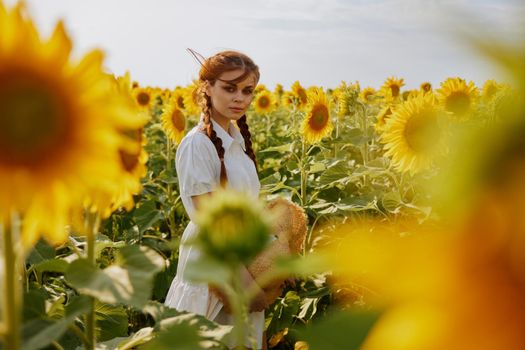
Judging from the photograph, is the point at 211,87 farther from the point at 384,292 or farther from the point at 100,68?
the point at 384,292

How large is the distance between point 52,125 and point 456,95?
359cm

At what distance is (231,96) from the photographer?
246 centimetres

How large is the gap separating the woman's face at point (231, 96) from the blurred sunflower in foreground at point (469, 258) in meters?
2.22

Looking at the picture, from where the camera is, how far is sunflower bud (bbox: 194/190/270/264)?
0.54m

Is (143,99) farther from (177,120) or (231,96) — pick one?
(231,96)

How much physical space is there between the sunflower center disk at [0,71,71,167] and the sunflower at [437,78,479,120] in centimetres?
348

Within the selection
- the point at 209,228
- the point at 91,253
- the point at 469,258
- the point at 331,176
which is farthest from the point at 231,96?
the point at 469,258

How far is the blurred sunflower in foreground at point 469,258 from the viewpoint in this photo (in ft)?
0.73

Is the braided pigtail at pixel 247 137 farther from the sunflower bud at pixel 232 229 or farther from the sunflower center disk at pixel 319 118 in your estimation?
the sunflower bud at pixel 232 229

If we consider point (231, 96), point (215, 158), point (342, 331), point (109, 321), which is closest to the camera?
point (342, 331)

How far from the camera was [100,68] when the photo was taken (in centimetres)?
63

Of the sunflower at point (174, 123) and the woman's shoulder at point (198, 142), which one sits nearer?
the woman's shoulder at point (198, 142)

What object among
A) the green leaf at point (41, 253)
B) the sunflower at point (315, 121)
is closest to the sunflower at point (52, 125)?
the green leaf at point (41, 253)

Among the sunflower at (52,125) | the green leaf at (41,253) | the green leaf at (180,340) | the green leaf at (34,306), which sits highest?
the sunflower at (52,125)
